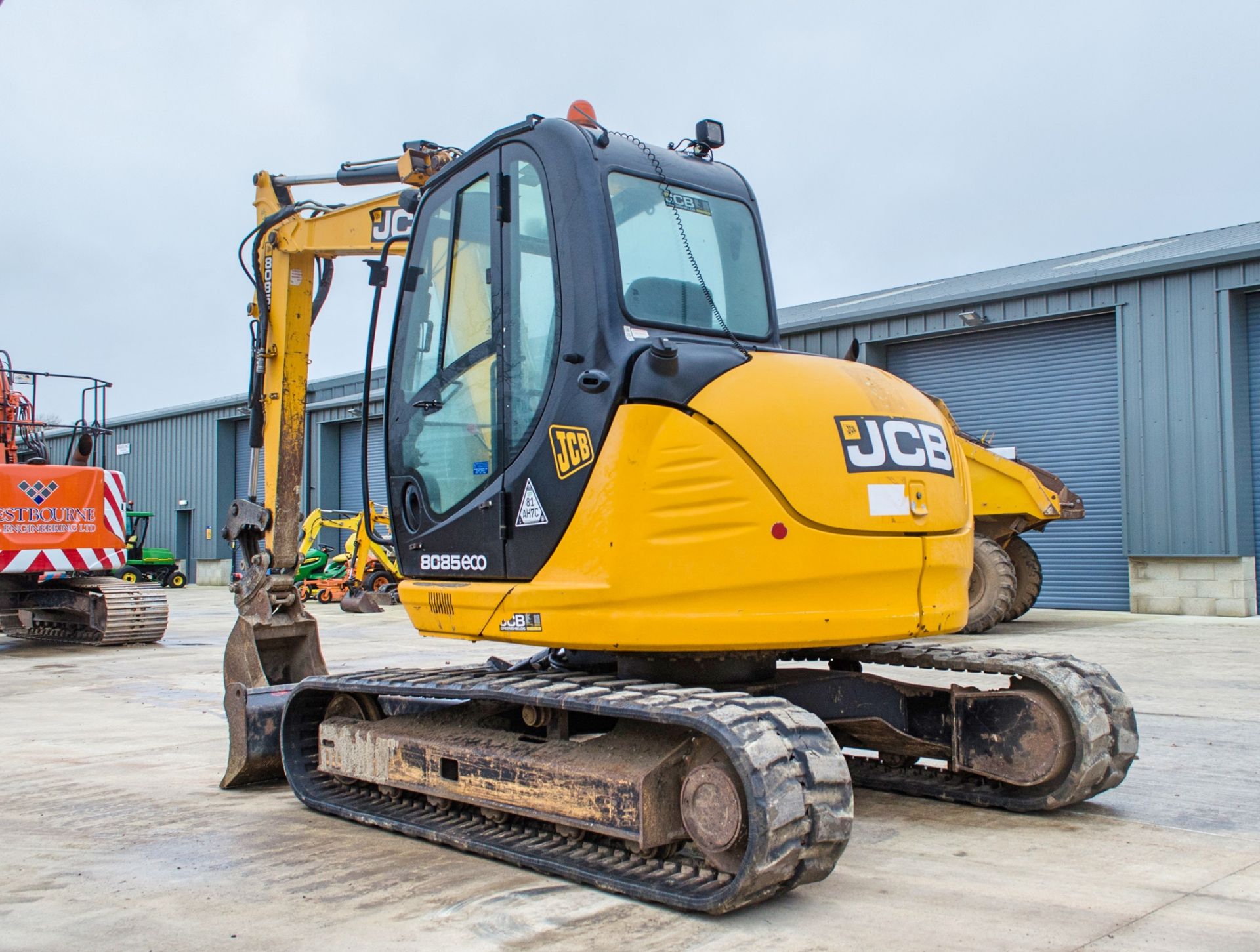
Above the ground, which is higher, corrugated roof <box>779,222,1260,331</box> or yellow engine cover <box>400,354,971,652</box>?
corrugated roof <box>779,222,1260,331</box>

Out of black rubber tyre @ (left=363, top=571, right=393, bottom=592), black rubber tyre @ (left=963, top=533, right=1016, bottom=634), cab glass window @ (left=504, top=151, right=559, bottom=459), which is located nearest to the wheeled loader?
black rubber tyre @ (left=963, top=533, right=1016, bottom=634)

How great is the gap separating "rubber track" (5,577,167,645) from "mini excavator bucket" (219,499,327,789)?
26.7 ft

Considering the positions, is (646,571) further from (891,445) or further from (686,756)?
(891,445)

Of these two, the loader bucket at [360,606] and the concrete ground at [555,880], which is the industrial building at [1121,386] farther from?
the concrete ground at [555,880]

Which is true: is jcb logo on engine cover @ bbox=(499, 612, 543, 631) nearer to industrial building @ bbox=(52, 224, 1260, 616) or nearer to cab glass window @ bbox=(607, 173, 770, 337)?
cab glass window @ bbox=(607, 173, 770, 337)

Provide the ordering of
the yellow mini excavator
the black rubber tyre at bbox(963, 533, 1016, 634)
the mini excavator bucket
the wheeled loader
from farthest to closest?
the wheeled loader < the black rubber tyre at bbox(963, 533, 1016, 634) < the mini excavator bucket < the yellow mini excavator

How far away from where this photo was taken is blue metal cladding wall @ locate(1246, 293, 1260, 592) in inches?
663

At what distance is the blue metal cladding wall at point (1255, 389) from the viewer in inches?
663

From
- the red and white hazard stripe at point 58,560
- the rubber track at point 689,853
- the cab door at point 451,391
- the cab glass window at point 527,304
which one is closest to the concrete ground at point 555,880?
the rubber track at point 689,853

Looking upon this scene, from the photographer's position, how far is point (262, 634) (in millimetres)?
6750

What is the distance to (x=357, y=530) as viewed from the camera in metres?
23.7

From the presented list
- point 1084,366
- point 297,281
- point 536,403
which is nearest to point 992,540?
point 1084,366

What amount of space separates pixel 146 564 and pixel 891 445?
3289 cm

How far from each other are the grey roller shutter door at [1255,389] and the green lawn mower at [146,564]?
26.8 m
